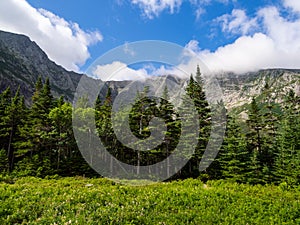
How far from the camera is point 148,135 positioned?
1387 inches

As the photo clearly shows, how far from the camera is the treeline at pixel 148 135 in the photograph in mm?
34344

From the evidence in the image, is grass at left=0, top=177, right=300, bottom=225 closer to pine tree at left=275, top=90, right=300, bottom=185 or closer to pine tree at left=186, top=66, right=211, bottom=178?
pine tree at left=186, top=66, right=211, bottom=178

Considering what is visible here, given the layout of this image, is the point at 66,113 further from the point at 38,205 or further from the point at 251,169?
the point at 38,205

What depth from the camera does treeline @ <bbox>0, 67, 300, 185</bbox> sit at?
34344 mm

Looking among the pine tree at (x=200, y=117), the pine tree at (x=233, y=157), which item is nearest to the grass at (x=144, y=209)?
the pine tree at (x=233, y=157)

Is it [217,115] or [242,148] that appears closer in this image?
[242,148]

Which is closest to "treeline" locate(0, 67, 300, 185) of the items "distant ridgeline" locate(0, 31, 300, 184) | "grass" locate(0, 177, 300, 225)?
"distant ridgeline" locate(0, 31, 300, 184)

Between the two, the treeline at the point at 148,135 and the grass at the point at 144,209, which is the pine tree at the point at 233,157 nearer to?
the treeline at the point at 148,135

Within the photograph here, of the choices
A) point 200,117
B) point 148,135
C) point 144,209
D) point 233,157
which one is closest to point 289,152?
point 233,157

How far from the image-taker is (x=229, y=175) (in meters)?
32.5

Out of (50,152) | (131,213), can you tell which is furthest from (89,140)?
(131,213)

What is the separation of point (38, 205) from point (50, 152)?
36.2 meters

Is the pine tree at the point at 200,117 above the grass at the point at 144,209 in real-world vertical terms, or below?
above

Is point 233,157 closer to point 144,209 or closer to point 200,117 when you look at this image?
point 200,117
